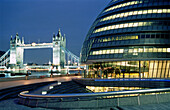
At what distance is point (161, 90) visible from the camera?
1080 centimetres

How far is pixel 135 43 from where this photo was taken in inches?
1591

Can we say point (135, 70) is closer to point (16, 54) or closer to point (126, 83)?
point (126, 83)

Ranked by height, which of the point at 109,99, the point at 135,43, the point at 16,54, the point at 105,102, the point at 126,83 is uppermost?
the point at 16,54

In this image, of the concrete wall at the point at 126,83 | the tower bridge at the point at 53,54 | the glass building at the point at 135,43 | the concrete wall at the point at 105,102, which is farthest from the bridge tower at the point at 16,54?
the concrete wall at the point at 105,102

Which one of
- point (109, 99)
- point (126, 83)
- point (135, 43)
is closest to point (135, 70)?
point (135, 43)

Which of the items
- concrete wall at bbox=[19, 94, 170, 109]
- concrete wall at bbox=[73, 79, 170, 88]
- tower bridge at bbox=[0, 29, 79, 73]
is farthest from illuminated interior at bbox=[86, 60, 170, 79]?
tower bridge at bbox=[0, 29, 79, 73]

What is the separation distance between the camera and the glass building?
39719mm

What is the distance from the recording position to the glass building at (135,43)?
1564 inches

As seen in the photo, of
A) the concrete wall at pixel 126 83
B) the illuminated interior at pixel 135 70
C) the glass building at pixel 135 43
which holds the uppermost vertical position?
the glass building at pixel 135 43

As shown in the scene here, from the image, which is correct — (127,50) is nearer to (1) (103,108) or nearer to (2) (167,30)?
(2) (167,30)

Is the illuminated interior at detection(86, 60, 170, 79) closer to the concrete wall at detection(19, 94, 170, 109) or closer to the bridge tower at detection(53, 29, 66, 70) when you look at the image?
the concrete wall at detection(19, 94, 170, 109)

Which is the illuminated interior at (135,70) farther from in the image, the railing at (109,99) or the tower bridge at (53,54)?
the tower bridge at (53,54)

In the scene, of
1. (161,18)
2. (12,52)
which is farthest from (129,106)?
(12,52)

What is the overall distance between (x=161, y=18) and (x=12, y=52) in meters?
156
